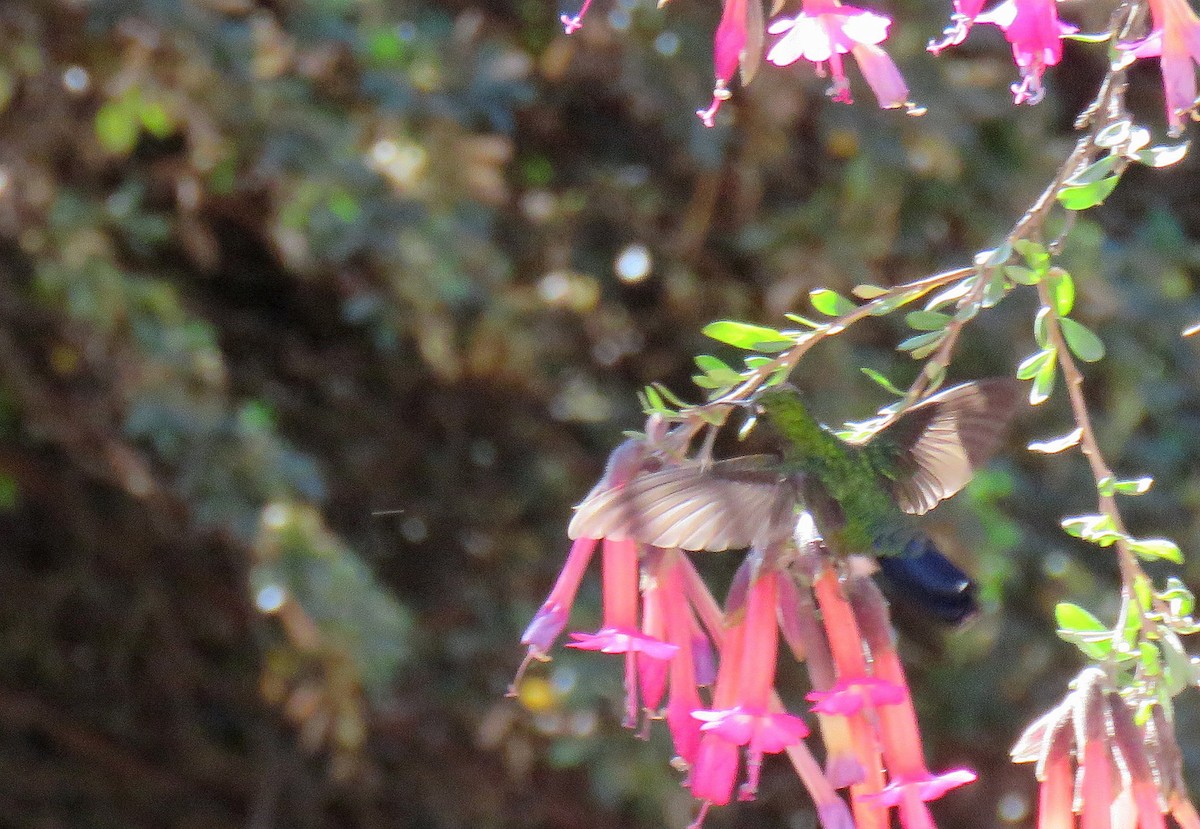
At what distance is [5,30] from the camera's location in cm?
184

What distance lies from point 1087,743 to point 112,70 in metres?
1.50

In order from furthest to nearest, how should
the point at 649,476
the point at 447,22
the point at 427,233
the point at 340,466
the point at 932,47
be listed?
the point at 340,466 → the point at 447,22 → the point at 427,233 → the point at 932,47 → the point at 649,476

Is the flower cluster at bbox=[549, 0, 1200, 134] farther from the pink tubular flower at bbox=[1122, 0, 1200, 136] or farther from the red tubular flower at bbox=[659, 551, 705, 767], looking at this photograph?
the red tubular flower at bbox=[659, 551, 705, 767]

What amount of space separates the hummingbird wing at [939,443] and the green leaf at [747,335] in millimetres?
152

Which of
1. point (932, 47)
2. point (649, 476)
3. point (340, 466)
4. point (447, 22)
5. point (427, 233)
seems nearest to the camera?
point (649, 476)

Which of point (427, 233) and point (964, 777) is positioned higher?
point (427, 233)

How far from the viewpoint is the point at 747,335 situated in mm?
820

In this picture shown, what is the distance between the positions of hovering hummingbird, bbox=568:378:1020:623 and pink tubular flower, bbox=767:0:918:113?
173 mm

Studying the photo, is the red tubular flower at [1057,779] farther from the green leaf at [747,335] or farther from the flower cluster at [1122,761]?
the green leaf at [747,335]

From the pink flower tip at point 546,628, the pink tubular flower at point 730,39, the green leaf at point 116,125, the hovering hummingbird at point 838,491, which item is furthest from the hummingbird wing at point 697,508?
the green leaf at point 116,125

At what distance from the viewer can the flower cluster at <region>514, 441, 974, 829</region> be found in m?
0.79

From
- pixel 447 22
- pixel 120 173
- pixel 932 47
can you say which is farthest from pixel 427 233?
pixel 932 47

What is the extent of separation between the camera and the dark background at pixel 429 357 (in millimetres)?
1825

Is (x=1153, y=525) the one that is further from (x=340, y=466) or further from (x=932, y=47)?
(x=932, y=47)
